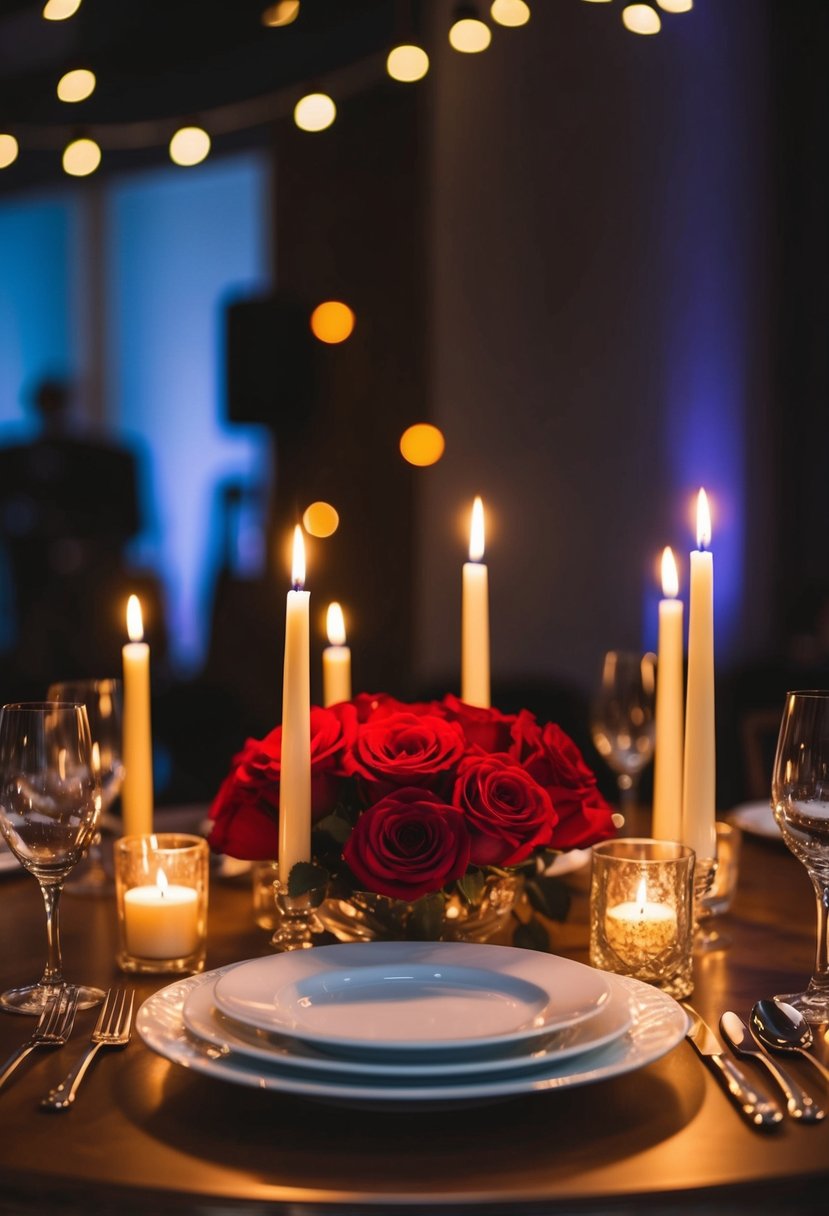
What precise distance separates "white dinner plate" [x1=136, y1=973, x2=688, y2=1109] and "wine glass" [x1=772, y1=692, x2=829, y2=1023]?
17 centimetres

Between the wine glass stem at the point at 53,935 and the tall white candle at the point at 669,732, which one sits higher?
the tall white candle at the point at 669,732

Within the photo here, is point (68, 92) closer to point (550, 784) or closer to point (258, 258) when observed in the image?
point (550, 784)

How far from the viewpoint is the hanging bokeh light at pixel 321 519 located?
425 cm

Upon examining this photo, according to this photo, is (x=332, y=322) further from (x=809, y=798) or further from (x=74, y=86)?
(x=809, y=798)

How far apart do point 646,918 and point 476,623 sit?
35cm

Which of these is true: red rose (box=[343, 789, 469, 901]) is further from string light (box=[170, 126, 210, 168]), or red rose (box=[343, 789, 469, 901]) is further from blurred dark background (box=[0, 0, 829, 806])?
blurred dark background (box=[0, 0, 829, 806])

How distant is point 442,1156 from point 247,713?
3.70 metres

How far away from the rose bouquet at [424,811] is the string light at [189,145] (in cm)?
104

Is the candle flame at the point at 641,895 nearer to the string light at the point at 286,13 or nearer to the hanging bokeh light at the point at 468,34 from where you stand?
the hanging bokeh light at the point at 468,34

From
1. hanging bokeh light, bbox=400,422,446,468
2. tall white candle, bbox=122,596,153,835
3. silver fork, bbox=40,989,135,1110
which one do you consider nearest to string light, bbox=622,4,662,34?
tall white candle, bbox=122,596,153,835

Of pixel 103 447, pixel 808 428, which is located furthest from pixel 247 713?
pixel 103 447

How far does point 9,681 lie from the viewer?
472 centimetres

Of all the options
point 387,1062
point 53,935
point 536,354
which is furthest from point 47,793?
point 536,354

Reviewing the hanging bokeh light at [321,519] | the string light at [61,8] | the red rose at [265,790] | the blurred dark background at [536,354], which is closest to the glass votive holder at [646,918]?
the red rose at [265,790]
